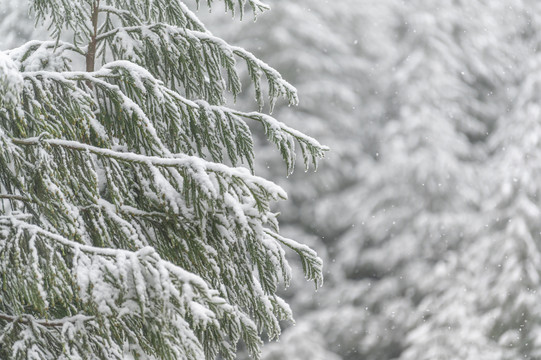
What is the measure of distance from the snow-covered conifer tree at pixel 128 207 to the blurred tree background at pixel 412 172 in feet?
20.3

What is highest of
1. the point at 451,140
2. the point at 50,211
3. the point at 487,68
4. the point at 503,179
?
the point at 487,68

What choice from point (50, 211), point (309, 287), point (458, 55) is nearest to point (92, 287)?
point (50, 211)

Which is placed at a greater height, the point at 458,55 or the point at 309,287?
the point at 458,55

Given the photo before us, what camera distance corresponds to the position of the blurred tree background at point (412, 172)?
884 cm

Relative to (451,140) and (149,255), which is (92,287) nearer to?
(149,255)

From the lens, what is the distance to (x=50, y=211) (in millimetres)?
2078

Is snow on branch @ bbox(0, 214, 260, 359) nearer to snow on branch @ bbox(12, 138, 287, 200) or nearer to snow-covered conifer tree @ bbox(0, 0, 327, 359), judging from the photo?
snow-covered conifer tree @ bbox(0, 0, 327, 359)

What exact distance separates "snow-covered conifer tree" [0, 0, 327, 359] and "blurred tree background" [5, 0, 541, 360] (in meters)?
6.18

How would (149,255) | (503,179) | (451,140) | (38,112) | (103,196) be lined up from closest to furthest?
(149,255) → (38,112) → (103,196) → (503,179) → (451,140)

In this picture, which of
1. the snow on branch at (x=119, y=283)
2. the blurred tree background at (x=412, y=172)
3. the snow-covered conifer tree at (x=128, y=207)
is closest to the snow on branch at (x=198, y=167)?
the snow-covered conifer tree at (x=128, y=207)

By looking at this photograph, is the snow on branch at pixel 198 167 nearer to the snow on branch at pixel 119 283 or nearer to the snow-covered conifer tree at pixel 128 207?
the snow-covered conifer tree at pixel 128 207

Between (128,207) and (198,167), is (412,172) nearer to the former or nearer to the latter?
(128,207)

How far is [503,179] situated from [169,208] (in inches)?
331

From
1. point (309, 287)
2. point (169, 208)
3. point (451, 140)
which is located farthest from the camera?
point (451, 140)
